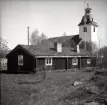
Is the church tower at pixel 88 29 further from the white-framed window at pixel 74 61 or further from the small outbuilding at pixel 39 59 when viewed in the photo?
the white-framed window at pixel 74 61

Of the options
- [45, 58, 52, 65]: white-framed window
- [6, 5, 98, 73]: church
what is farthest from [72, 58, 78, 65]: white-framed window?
[45, 58, 52, 65]: white-framed window

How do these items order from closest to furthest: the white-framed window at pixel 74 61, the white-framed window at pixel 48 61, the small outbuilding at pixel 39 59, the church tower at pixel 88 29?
the small outbuilding at pixel 39 59, the white-framed window at pixel 48 61, the white-framed window at pixel 74 61, the church tower at pixel 88 29

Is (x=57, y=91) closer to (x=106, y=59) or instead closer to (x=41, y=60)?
(x=41, y=60)

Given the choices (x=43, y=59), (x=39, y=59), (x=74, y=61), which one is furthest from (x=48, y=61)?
(x=74, y=61)

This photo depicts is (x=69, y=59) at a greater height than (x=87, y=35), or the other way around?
(x=87, y=35)

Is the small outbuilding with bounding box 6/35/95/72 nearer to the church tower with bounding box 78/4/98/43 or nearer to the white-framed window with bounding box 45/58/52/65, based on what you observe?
the white-framed window with bounding box 45/58/52/65

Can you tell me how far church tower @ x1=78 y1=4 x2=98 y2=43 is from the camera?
143ft

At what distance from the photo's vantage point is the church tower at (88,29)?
4347 cm

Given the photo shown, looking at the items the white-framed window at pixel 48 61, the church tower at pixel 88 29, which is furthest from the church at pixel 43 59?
the church tower at pixel 88 29

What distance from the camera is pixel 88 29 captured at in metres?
44.1

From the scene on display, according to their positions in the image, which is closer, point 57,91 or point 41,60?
point 57,91

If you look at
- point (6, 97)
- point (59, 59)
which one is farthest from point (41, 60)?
point (6, 97)

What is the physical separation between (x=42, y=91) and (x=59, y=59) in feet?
45.8

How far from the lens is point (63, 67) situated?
25766 mm
